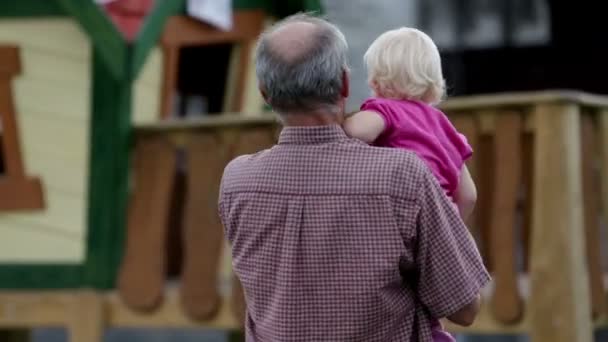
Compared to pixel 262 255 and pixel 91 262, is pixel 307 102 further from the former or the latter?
pixel 91 262

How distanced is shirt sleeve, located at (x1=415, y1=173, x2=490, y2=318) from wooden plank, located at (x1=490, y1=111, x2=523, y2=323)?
92.2 inches

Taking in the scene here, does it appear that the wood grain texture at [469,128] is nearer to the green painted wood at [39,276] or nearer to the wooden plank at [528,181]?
the wooden plank at [528,181]

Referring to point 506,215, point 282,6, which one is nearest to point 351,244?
point 506,215

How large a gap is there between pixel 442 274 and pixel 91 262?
3.12 metres

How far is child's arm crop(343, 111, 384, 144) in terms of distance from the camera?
2.34 meters

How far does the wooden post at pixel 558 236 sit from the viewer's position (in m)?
4.43

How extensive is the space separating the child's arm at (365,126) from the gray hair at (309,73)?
5cm

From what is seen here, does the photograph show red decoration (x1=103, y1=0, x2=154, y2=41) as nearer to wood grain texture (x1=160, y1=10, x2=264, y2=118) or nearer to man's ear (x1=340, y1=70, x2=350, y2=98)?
wood grain texture (x1=160, y1=10, x2=264, y2=118)

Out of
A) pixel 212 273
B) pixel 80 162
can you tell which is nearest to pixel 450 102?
pixel 212 273

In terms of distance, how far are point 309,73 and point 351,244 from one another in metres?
0.29

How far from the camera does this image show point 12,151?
5176 mm

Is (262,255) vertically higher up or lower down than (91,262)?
higher up

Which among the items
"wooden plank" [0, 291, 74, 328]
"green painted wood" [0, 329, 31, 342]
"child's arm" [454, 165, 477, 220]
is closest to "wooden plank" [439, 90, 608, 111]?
"wooden plank" [0, 291, 74, 328]

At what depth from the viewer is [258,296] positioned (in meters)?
2.35
